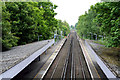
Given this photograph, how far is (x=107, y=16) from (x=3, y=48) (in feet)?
48.4

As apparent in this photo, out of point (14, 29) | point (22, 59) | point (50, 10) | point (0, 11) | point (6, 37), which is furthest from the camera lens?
point (50, 10)

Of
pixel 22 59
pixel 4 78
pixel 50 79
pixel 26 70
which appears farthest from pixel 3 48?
pixel 4 78

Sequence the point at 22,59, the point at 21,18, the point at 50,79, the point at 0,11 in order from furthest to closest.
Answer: the point at 21,18, the point at 0,11, the point at 50,79, the point at 22,59

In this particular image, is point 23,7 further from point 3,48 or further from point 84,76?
point 84,76

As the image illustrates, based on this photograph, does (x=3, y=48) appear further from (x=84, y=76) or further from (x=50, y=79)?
(x=84, y=76)

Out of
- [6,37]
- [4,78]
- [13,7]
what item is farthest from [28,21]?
[4,78]

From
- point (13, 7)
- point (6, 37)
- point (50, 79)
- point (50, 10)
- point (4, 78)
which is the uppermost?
point (50, 10)

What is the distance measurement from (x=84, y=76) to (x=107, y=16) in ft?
26.4

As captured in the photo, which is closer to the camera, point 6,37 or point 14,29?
point 6,37

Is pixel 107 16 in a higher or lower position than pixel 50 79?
higher

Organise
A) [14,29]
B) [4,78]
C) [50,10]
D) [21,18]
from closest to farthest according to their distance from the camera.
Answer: [4,78]
[14,29]
[21,18]
[50,10]

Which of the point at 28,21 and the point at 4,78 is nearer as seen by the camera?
the point at 4,78

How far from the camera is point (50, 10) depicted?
45.1m

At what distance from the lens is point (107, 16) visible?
47.8ft
